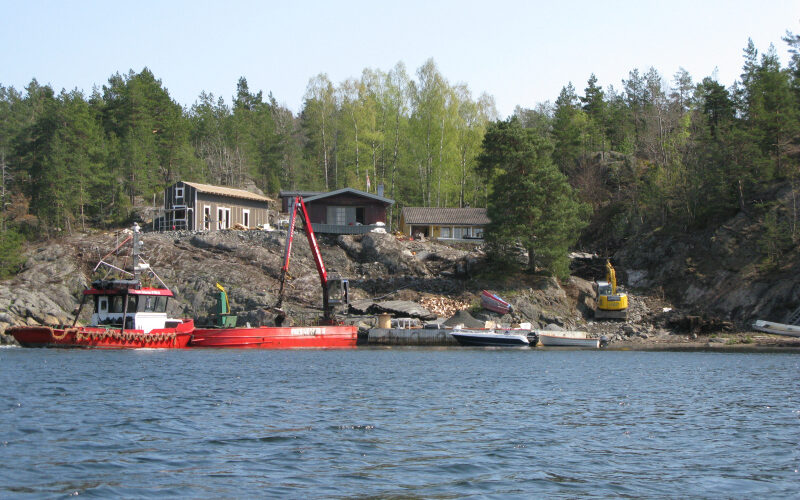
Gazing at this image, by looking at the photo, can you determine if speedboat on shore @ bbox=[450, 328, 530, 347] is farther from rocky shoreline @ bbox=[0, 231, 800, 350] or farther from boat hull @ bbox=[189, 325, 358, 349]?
boat hull @ bbox=[189, 325, 358, 349]

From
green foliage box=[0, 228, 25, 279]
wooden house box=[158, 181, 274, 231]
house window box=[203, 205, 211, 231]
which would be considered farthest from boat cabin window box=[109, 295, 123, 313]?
house window box=[203, 205, 211, 231]

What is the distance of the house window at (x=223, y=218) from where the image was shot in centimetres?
6581

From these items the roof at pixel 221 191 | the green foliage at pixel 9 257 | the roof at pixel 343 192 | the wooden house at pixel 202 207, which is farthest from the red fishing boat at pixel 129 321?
the roof at pixel 343 192

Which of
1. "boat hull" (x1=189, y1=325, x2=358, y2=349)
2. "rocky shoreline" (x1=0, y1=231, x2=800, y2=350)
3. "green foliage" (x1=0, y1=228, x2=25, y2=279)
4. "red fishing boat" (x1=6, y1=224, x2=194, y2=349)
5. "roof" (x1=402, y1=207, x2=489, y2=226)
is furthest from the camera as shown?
"roof" (x1=402, y1=207, x2=489, y2=226)

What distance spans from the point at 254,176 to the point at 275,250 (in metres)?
33.7

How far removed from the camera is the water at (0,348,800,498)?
1207cm

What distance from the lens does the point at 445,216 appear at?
71000 mm

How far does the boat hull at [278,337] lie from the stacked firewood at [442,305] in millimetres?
7497

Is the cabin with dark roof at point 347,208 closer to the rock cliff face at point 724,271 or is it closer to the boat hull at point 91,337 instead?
the rock cliff face at point 724,271

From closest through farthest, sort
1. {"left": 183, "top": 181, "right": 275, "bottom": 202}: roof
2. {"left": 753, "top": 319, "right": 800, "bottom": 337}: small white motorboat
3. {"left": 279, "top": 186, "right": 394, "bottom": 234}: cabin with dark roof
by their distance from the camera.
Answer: {"left": 753, "top": 319, "right": 800, "bottom": 337}: small white motorboat, {"left": 183, "top": 181, "right": 275, "bottom": 202}: roof, {"left": 279, "top": 186, "right": 394, "bottom": 234}: cabin with dark roof

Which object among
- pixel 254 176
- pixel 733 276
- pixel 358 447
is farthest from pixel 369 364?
pixel 254 176

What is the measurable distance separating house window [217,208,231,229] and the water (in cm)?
3567

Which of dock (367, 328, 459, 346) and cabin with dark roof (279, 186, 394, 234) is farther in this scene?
cabin with dark roof (279, 186, 394, 234)

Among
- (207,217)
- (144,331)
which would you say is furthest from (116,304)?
(207,217)
